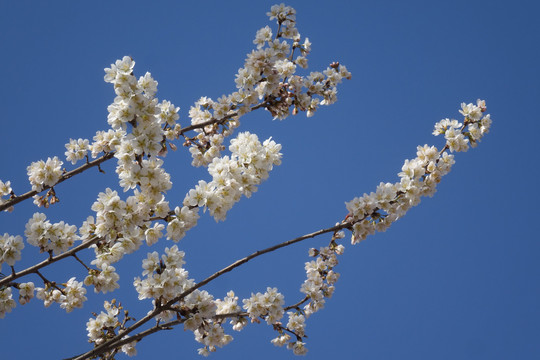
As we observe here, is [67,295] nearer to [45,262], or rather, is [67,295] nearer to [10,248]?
[45,262]

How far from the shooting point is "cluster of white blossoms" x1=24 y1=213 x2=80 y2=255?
13.2 ft

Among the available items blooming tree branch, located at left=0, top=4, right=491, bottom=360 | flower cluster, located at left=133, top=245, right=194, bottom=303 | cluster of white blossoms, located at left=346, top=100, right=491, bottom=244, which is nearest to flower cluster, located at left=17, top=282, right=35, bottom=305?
blooming tree branch, located at left=0, top=4, right=491, bottom=360

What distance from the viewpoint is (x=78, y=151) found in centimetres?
559

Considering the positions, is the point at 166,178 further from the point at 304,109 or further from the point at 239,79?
the point at 304,109

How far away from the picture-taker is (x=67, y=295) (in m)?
4.55

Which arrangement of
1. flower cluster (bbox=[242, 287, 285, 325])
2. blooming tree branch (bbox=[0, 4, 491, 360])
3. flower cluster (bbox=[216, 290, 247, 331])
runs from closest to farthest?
1. blooming tree branch (bbox=[0, 4, 491, 360])
2. flower cluster (bbox=[242, 287, 285, 325])
3. flower cluster (bbox=[216, 290, 247, 331])

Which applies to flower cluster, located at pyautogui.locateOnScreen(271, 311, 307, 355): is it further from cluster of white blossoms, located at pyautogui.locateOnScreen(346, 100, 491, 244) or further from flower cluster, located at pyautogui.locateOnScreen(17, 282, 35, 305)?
flower cluster, located at pyautogui.locateOnScreen(17, 282, 35, 305)

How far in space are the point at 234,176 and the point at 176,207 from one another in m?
0.54

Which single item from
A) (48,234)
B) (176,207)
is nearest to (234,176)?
(176,207)

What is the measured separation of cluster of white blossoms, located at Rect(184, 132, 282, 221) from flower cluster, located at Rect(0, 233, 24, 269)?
4.75ft

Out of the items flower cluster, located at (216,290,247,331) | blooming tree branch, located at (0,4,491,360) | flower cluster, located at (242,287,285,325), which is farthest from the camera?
flower cluster, located at (216,290,247,331)

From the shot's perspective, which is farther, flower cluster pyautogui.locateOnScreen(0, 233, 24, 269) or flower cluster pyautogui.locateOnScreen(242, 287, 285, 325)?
flower cluster pyautogui.locateOnScreen(242, 287, 285, 325)

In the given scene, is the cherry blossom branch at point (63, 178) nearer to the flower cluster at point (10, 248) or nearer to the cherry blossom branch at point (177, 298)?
the flower cluster at point (10, 248)

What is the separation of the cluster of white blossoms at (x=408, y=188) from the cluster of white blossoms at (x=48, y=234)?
99.7 inches
